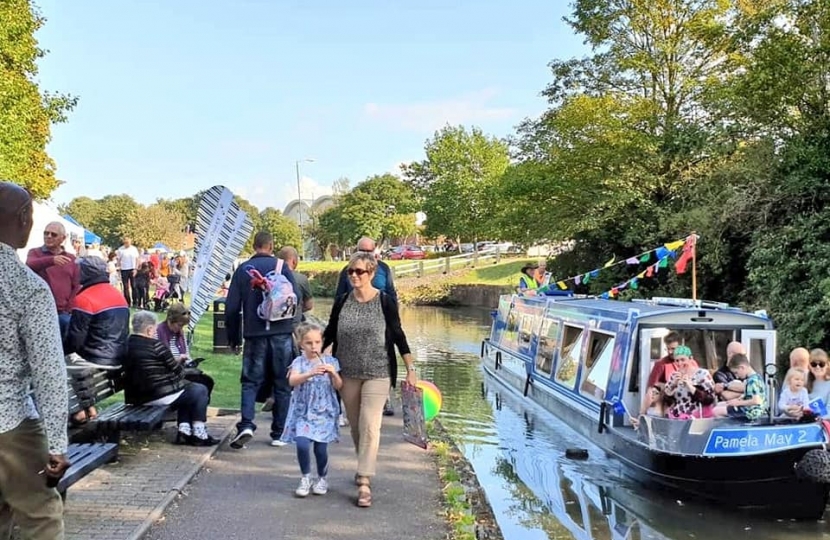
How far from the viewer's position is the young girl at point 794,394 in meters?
7.41

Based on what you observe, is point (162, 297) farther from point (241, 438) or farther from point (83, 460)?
point (83, 460)

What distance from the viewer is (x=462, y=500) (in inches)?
225

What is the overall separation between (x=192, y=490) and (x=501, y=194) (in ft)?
73.1

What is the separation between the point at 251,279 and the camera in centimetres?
684

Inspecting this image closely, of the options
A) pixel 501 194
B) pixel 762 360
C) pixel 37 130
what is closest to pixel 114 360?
pixel 762 360

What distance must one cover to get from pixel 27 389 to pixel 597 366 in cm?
779

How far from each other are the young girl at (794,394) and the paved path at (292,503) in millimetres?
3759

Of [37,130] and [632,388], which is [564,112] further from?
[37,130]

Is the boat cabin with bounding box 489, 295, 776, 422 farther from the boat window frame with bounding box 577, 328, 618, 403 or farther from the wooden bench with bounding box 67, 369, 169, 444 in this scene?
the wooden bench with bounding box 67, 369, 169, 444

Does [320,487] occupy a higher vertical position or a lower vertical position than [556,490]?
higher

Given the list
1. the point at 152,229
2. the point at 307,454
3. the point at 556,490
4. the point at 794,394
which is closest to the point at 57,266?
the point at 307,454

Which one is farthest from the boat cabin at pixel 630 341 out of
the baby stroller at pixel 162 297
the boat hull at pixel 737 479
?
the baby stroller at pixel 162 297

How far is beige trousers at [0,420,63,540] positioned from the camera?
3002 millimetres

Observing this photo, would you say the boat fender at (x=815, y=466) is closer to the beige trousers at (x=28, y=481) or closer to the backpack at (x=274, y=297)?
the backpack at (x=274, y=297)
